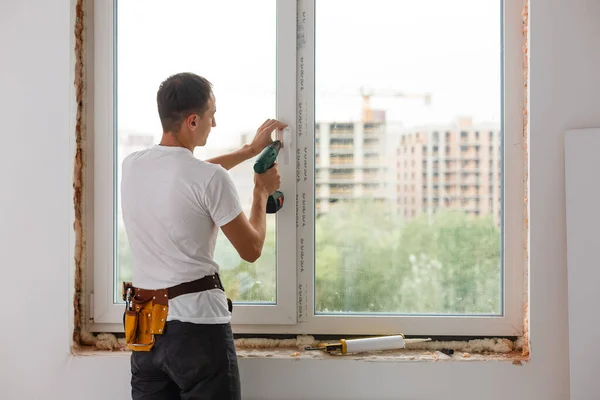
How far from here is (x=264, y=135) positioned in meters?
2.19

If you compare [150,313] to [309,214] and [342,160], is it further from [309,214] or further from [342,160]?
[342,160]

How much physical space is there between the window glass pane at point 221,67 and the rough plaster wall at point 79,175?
5.5 inches

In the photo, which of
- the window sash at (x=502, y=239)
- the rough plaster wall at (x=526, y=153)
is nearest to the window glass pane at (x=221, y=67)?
the window sash at (x=502, y=239)

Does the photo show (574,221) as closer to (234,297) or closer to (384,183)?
(384,183)

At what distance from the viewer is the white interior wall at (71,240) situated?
2090 mm

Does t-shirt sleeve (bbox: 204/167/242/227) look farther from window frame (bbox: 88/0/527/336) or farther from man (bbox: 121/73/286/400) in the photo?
window frame (bbox: 88/0/527/336)

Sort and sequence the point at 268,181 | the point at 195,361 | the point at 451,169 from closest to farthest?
the point at 195,361 → the point at 268,181 → the point at 451,169

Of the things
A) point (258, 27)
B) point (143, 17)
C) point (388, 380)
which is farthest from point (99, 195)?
point (388, 380)

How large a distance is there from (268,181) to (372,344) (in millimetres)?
716

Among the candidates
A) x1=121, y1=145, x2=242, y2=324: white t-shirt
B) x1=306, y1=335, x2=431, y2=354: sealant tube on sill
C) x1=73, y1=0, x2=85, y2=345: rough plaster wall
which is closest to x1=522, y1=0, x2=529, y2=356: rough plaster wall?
x1=306, y1=335, x2=431, y2=354: sealant tube on sill

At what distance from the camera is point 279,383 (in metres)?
2.15

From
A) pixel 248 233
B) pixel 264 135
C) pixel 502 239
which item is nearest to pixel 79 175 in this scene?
pixel 264 135

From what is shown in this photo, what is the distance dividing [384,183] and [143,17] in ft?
3.82

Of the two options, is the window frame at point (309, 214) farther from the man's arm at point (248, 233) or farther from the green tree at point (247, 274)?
the man's arm at point (248, 233)
